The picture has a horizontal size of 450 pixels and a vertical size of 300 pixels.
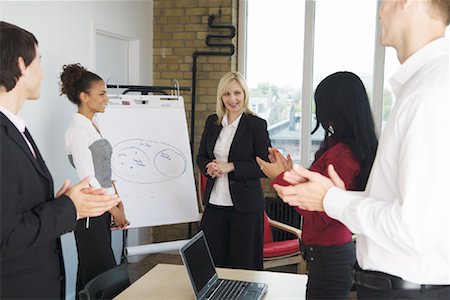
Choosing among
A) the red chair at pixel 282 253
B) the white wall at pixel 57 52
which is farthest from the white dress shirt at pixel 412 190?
the red chair at pixel 282 253

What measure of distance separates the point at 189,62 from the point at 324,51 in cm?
130

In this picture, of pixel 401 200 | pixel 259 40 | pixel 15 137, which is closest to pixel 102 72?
pixel 259 40

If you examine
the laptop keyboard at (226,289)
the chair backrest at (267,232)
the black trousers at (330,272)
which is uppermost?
the black trousers at (330,272)

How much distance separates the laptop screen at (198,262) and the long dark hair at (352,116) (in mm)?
667

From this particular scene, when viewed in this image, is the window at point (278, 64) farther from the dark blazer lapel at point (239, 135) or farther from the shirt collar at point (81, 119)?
the shirt collar at point (81, 119)

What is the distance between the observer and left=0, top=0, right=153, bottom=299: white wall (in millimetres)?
2904

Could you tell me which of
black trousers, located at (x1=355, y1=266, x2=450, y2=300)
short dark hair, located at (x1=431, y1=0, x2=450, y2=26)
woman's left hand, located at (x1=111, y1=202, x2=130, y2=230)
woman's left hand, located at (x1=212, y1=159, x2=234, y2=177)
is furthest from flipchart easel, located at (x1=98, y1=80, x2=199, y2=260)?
short dark hair, located at (x1=431, y1=0, x2=450, y2=26)

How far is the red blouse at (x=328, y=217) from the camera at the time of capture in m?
1.75

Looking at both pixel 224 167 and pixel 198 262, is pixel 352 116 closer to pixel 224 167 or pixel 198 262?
pixel 198 262

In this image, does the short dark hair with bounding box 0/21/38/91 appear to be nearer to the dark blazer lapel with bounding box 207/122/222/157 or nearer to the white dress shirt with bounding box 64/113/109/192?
the white dress shirt with bounding box 64/113/109/192

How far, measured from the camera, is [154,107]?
3.22 metres

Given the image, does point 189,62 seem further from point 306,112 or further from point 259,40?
point 306,112

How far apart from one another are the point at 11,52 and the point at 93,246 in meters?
1.53

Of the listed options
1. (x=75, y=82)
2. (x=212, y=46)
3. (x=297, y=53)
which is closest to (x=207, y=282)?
(x=75, y=82)
